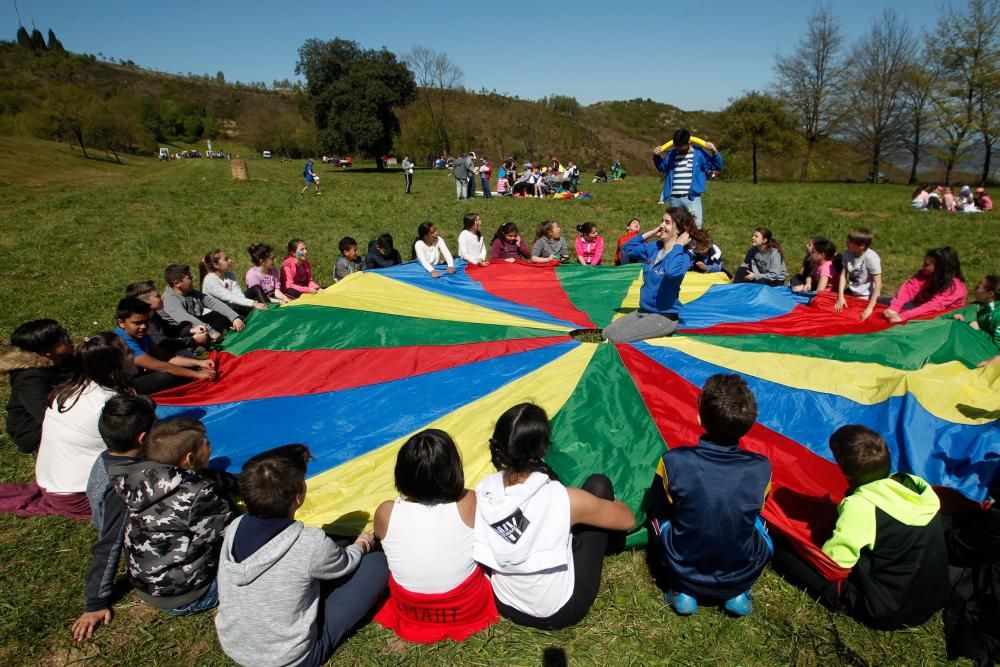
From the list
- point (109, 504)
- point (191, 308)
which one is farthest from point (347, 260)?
point (109, 504)

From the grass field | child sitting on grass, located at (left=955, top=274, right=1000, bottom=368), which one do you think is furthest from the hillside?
child sitting on grass, located at (left=955, top=274, right=1000, bottom=368)

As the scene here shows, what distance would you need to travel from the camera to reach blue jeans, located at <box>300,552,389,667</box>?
2.16 metres

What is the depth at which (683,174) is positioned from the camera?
657cm

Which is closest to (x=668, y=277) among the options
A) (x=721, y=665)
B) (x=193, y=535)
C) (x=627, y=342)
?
(x=627, y=342)

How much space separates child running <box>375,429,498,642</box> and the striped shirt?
5492 millimetres

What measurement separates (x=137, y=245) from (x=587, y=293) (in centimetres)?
753

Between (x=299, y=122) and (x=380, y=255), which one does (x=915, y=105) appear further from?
(x=299, y=122)

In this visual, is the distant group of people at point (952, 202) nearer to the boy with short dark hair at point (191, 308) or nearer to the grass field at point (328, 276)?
the grass field at point (328, 276)

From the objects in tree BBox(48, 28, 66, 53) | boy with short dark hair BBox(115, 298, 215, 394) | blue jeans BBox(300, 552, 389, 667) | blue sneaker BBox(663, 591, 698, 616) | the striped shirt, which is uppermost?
tree BBox(48, 28, 66, 53)

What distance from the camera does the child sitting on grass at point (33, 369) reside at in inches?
121

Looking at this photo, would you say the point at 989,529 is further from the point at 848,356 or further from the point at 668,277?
the point at 668,277

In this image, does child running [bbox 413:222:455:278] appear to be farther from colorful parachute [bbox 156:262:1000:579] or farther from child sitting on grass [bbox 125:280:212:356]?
child sitting on grass [bbox 125:280:212:356]

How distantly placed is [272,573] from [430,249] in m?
4.94

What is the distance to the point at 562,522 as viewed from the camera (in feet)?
6.89
